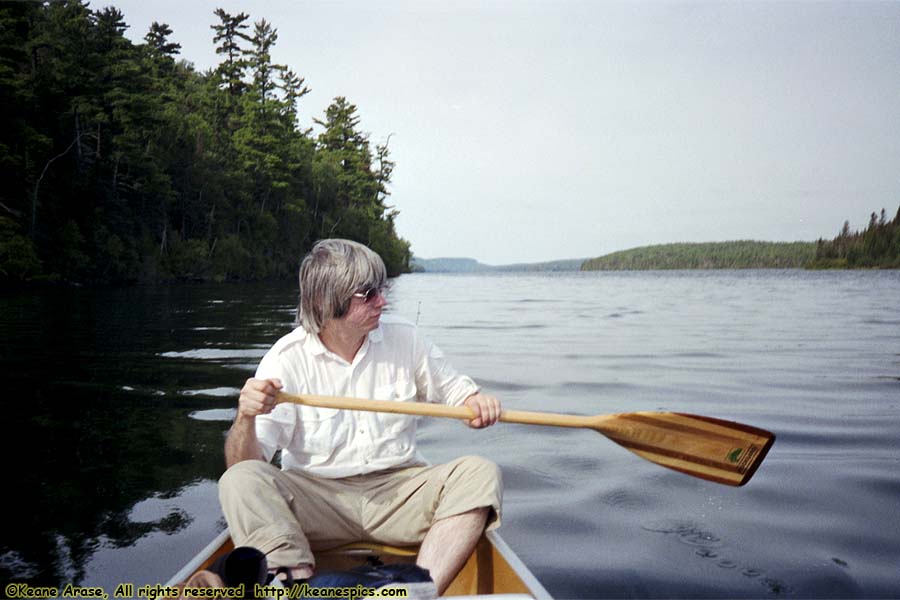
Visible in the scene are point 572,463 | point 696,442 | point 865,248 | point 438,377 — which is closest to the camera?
point 438,377

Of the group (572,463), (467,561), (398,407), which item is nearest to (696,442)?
(467,561)

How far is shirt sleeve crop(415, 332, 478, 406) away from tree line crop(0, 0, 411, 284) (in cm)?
2541

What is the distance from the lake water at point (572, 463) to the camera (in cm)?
348

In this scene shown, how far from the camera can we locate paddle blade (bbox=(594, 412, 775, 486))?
3031 mm

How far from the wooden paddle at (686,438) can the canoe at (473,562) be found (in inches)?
19.1

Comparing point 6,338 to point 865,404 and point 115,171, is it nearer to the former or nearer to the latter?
point 865,404

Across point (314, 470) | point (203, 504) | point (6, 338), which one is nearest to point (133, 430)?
point (203, 504)

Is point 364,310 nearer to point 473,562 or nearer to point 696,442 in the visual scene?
point 473,562

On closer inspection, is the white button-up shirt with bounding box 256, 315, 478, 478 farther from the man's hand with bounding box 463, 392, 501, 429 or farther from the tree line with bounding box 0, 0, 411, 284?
the tree line with bounding box 0, 0, 411, 284

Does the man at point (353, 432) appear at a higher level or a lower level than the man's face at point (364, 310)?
lower

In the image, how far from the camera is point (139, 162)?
31734 millimetres

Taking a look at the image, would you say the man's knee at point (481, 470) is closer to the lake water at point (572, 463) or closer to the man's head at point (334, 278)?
the man's head at point (334, 278)

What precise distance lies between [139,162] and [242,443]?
3212 centimetres

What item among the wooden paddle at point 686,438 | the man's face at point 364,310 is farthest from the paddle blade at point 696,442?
the man's face at point 364,310
